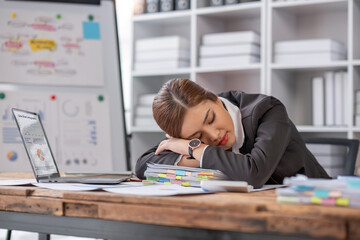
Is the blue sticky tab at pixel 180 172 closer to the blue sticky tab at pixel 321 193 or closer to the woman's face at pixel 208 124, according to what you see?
the woman's face at pixel 208 124

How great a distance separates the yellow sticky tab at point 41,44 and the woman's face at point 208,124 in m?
1.81

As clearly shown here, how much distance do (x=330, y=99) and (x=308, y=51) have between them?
328mm

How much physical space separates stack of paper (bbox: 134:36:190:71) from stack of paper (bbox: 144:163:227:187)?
2196mm

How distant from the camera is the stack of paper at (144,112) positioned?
3.89m

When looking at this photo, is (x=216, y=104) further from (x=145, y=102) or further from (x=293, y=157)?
(x=145, y=102)

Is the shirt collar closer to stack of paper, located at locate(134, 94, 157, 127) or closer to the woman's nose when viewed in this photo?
the woman's nose

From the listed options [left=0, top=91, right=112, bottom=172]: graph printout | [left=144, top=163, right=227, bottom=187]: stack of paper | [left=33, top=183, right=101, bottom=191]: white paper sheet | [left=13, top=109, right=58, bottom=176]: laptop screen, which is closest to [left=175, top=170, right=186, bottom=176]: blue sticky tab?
[left=144, top=163, right=227, bottom=187]: stack of paper

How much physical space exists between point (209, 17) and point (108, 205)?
9.52ft

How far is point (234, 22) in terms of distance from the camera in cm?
404

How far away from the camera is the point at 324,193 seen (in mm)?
1036

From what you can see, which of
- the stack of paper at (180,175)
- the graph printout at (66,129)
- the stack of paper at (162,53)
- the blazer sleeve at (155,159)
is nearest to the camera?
the stack of paper at (180,175)

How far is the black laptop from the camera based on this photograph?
1.67 m

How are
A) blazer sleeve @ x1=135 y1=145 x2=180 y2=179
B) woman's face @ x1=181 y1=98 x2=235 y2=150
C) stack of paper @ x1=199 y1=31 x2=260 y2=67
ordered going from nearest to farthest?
1. woman's face @ x1=181 y1=98 x2=235 y2=150
2. blazer sleeve @ x1=135 y1=145 x2=180 y2=179
3. stack of paper @ x1=199 y1=31 x2=260 y2=67

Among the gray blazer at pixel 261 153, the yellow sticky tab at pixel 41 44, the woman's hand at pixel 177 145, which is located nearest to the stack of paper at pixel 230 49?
the yellow sticky tab at pixel 41 44
